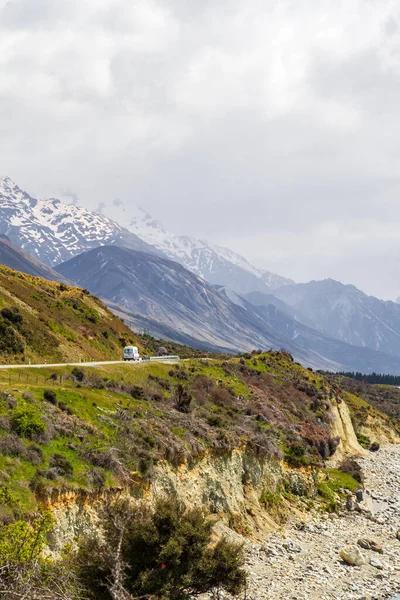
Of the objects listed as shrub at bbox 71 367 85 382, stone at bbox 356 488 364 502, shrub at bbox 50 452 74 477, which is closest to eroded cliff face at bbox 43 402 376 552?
shrub at bbox 50 452 74 477

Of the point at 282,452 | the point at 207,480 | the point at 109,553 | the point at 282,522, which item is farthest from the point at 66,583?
the point at 282,452

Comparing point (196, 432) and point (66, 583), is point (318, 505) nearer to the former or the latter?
point (196, 432)

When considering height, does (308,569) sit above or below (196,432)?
below

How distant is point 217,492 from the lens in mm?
43375

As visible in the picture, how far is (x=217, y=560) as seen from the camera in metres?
27.1

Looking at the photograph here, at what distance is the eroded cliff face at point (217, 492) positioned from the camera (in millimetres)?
29594

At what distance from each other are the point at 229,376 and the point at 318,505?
109ft

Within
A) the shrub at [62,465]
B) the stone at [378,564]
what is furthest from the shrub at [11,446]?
the stone at [378,564]

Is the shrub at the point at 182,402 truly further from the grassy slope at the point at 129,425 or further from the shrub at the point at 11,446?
the shrub at the point at 11,446

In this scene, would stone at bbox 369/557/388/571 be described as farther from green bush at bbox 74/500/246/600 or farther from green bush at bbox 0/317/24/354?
green bush at bbox 0/317/24/354

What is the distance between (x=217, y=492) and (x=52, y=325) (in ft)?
151

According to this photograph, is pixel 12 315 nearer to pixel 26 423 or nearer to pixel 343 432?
pixel 26 423

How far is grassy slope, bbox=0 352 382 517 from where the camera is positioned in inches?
1208

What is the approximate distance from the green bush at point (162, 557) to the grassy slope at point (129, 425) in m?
4.77
